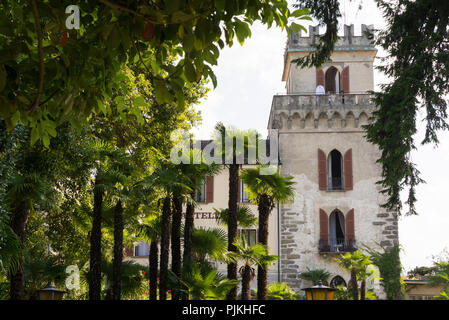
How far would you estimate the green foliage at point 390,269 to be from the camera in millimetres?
28094

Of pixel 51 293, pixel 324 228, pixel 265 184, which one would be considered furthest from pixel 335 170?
pixel 51 293

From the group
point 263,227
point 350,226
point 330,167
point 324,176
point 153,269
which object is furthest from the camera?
point 330,167

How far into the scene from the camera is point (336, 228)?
31266 mm

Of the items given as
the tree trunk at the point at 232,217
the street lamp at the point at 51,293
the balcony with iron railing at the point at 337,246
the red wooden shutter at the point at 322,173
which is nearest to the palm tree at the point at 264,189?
the tree trunk at the point at 232,217

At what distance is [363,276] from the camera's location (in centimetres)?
2733

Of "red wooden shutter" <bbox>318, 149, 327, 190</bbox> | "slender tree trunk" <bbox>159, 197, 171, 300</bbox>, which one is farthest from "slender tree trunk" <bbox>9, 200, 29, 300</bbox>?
"red wooden shutter" <bbox>318, 149, 327, 190</bbox>

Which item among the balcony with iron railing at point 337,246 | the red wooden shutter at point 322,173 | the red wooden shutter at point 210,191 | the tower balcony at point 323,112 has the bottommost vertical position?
the balcony with iron railing at point 337,246

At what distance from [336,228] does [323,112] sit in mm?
5742

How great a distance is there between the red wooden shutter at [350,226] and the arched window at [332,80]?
664 centimetres

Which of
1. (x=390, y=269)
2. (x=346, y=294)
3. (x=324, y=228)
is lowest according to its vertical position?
(x=346, y=294)

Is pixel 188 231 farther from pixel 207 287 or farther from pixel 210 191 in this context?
pixel 210 191

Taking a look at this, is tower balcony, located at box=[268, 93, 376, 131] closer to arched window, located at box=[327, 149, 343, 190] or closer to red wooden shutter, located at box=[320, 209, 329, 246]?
arched window, located at box=[327, 149, 343, 190]

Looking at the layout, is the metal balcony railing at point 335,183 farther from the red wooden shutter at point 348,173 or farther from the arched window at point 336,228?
the arched window at point 336,228
